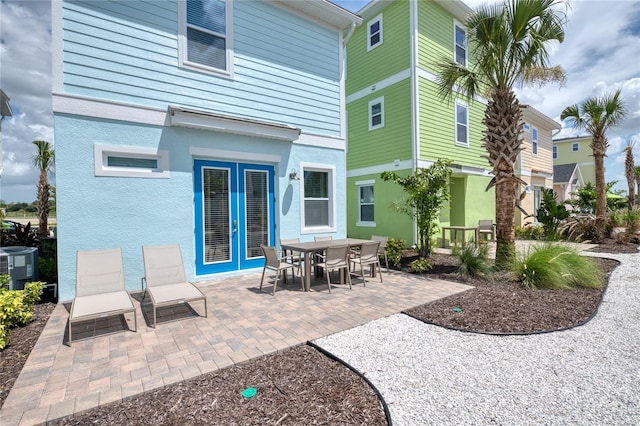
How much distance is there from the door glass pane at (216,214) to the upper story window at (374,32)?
10108 millimetres

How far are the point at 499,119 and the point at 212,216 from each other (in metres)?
7.79

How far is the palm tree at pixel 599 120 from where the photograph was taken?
12.9 meters

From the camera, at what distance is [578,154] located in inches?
1463

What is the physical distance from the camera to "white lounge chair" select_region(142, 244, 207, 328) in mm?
5225

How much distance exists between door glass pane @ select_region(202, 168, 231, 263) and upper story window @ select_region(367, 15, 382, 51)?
33.2 feet

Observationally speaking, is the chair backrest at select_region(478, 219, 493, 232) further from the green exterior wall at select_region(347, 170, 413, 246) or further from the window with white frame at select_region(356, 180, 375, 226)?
the window with white frame at select_region(356, 180, 375, 226)

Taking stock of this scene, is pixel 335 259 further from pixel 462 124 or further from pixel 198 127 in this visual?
pixel 462 124

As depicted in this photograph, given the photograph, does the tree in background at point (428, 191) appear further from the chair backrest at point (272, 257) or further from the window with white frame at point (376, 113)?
the window with white frame at point (376, 113)

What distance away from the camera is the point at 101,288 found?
17.0ft

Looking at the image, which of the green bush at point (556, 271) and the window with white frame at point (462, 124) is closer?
the green bush at point (556, 271)

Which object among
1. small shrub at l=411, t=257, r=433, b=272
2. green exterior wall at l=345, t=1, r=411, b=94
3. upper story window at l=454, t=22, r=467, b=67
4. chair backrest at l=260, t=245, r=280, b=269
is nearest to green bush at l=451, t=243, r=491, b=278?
small shrub at l=411, t=257, r=433, b=272

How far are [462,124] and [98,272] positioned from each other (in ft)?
47.7

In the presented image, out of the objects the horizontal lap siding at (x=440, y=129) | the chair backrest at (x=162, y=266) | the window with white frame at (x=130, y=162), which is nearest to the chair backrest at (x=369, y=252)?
the chair backrest at (x=162, y=266)

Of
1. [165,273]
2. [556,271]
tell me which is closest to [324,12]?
[165,273]
